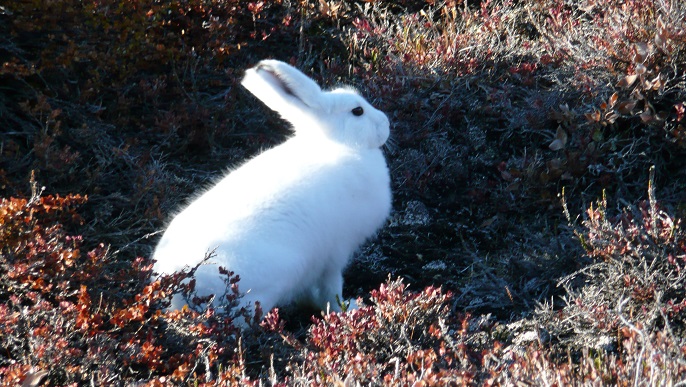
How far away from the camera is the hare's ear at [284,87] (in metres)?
4.40

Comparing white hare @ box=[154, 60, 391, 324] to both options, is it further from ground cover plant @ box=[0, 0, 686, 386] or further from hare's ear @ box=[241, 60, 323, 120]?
ground cover plant @ box=[0, 0, 686, 386]

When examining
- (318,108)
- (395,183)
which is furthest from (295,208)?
(395,183)

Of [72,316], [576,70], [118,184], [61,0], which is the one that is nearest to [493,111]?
[576,70]

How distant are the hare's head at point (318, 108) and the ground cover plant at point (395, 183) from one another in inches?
24.0

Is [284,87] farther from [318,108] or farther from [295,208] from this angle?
[295,208]

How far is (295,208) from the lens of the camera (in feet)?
12.9

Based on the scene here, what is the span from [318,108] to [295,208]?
819mm

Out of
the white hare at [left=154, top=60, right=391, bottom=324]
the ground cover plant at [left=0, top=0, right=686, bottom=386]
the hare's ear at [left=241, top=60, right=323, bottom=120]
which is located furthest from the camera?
the hare's ear at [left=241, top=60, right=323, bottom=120]

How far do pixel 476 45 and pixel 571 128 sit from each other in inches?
44.5

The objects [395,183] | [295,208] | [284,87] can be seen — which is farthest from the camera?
[395,183]

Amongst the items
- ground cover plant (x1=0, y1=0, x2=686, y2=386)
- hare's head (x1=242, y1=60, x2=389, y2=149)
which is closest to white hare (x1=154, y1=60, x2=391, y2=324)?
hare's head (x1=242, y1=60, x2=389, y2=149)

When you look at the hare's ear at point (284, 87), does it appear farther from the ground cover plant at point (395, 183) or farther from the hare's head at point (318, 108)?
the ground cover plant at point (395, 183)

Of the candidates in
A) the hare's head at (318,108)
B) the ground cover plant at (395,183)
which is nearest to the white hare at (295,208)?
the hare's head at (318,108)

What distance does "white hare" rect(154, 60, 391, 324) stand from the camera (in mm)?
3715
